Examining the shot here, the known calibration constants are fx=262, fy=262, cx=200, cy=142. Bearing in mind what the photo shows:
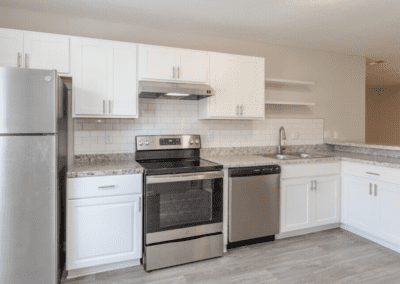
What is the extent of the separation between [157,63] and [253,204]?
175cm

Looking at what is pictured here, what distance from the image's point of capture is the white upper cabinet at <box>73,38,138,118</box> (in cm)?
244

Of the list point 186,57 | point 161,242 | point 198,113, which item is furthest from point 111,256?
point 186,57

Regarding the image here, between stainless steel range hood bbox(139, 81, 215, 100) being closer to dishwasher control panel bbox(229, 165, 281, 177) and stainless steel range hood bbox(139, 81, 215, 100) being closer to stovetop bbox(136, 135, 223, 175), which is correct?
stovetop bbox(136, 135, 223, 175)

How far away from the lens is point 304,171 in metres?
3.00

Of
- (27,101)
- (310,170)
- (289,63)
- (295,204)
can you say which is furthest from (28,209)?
(289,63)

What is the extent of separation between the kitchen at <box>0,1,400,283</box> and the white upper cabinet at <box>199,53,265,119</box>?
0.01 meters

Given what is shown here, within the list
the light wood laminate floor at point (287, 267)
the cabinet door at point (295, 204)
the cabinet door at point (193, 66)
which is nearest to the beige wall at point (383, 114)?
the cabinet door at point (295, 204)

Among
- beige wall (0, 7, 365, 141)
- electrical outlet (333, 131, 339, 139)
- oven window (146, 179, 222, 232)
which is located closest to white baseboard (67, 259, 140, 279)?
oven window (146, 179, 222, 232)

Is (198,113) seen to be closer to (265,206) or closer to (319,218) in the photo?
(265,206)

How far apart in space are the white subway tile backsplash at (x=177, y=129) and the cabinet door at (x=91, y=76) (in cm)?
36

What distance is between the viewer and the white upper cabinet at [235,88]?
9.62ft

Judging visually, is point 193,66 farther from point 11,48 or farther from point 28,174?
point 28,174

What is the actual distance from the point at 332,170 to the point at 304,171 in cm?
43

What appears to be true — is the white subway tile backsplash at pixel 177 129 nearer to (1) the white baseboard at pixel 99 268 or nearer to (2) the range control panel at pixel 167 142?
(2) the range control panel at pixel 167 142
